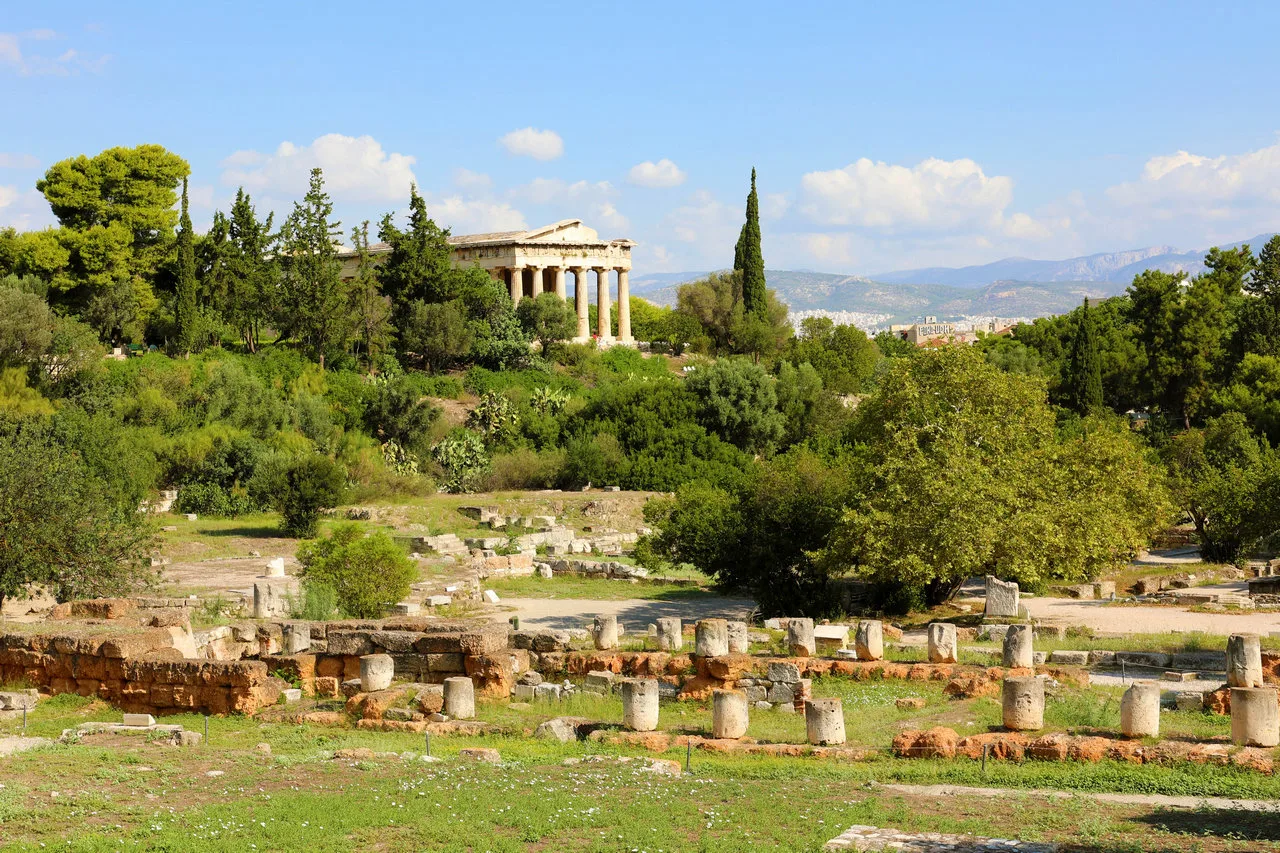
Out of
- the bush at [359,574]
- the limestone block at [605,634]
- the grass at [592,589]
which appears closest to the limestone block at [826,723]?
the limestone block at [605,634]

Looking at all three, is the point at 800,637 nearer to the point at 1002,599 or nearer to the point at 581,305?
the point at 1002,599

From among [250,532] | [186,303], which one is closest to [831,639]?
[250,532]

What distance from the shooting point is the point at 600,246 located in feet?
239

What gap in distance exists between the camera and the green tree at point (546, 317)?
209ft

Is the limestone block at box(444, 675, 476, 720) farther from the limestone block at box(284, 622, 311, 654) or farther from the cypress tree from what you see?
the cypress tree

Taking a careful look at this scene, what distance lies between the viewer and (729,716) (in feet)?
50.1

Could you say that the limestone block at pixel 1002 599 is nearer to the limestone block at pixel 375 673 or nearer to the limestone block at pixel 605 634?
the limestone block at pixel 605 634

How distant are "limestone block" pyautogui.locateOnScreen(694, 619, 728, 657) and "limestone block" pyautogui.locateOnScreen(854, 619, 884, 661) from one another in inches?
89.0

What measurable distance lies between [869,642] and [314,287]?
4114cm

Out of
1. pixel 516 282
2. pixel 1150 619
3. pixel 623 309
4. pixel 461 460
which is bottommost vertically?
pixel 1150 619

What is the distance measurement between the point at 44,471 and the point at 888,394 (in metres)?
15.9

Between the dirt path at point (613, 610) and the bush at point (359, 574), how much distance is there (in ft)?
6.95

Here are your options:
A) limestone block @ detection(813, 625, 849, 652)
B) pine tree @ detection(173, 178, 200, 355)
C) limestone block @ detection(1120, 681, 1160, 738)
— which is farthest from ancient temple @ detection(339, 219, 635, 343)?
limestone block @ detection(1120, 681, 1160, 738)

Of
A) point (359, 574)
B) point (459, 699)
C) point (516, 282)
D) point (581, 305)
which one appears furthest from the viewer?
point (581, 305)
